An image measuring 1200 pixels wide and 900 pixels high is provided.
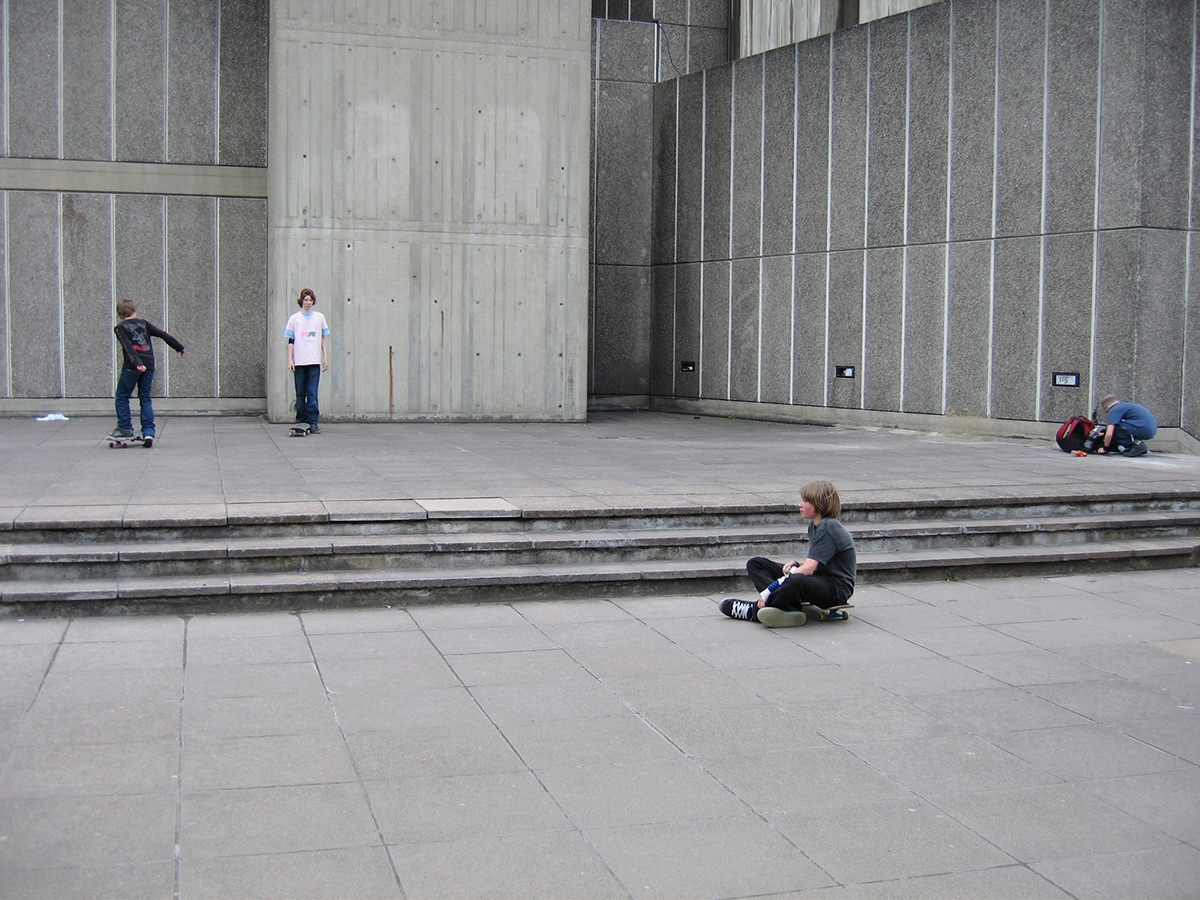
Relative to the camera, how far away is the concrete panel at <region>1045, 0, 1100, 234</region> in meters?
14.7

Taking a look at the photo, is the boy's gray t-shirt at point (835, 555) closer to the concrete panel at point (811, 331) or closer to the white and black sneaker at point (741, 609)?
the white and black sneaker at point (741, 609)

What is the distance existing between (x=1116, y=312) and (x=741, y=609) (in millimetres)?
8792

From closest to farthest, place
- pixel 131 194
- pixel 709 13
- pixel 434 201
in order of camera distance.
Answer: pixel 434 201 → pixel 131 194 → pixel 709 13

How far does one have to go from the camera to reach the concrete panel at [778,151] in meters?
19.1

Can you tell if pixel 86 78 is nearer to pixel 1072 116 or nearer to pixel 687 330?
pixel 687 330

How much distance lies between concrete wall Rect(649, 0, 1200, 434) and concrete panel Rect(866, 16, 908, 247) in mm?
31

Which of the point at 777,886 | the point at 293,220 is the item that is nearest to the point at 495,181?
the point at 293,220

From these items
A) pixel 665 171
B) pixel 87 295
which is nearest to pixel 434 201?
pixel 87 295

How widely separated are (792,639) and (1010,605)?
1954 millimetres

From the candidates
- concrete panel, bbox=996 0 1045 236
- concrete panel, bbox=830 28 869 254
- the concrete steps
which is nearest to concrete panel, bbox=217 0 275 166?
concrete panel, bbox=830 28 869 254

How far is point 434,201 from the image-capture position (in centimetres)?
1786

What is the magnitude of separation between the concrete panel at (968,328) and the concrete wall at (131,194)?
34.2 ft

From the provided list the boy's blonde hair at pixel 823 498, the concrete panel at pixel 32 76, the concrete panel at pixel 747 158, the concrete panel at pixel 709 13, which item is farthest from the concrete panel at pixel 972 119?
the concrete panel at pixel 32 76

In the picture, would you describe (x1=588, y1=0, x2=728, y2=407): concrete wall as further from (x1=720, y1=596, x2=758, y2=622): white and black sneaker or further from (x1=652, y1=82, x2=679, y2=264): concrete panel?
(x1=720, y1=596, x2=758, y2=622): white and black sneaker
